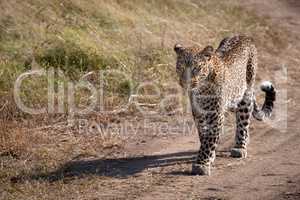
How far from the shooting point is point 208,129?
8711 mm

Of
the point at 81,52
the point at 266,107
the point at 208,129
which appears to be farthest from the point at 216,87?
the point at 81,52

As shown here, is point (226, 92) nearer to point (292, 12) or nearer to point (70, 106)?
point (70, 106)

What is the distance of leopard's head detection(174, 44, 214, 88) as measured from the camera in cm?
828

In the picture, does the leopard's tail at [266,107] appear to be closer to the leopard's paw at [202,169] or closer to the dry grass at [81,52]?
the dry grass at [81,52]

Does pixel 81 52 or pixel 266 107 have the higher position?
pixel 81 52

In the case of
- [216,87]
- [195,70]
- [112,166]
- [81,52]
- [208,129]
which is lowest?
[112,166]

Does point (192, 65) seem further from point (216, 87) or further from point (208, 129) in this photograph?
point (208, 129)

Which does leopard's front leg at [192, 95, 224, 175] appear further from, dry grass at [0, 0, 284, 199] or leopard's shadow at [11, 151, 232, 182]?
dry grass at [0, 0, 284, 199]

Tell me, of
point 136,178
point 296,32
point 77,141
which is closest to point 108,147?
point 77,141

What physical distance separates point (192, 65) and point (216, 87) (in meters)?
0.57

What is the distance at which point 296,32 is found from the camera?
17.2 metres

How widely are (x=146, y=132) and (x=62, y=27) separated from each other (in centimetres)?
402

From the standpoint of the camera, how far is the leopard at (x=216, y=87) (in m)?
8.39

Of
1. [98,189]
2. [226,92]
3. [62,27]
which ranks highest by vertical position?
[62,27]
